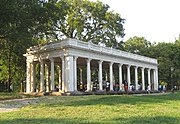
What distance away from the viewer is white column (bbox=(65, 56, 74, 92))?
122 ft

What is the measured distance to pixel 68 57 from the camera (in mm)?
37562

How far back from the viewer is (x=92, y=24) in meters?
58.7

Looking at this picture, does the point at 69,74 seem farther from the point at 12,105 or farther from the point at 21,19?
the point at 12,105

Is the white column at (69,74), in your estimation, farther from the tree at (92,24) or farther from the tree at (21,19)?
the tree at (92,24)

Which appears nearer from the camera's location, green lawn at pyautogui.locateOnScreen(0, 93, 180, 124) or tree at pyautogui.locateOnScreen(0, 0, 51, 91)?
green lawn at pyautogui.locateOnScreen(0, 93, 180, 124)

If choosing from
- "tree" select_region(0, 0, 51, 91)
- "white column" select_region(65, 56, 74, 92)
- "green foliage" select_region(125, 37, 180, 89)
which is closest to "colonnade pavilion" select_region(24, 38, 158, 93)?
"white column" select_region(65, 56, 74, 92)

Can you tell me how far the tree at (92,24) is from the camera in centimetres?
5716

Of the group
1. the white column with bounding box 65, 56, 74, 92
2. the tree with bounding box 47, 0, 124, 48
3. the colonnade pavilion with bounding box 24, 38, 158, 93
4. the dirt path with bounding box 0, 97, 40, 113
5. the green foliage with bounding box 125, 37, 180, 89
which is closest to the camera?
the dirt path with bounding box 0, 97, 40, 113

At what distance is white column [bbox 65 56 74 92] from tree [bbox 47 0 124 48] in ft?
65.5

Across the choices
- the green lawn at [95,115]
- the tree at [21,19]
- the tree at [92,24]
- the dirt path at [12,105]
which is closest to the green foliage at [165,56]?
the tree at [92,24]

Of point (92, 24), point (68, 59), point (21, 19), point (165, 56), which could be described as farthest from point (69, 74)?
point (165, 56)

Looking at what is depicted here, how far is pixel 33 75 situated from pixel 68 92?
395 inches

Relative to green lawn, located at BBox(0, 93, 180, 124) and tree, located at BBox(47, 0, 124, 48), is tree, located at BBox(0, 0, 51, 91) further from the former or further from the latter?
tree, located at BBox(47, 0, 124, 48)

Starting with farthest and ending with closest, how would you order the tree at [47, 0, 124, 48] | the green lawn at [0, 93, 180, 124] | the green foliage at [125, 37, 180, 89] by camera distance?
the green foliage at [125, 37, 180, 89], the tree at [47, 0, 124, 48], the green lawn at [0, 93, 180, 124]
